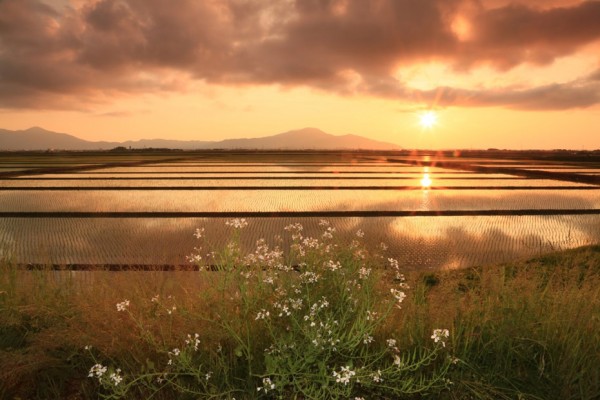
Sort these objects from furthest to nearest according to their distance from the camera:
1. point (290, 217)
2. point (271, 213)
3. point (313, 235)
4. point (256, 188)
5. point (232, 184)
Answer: point (232, 184) < point (256, 188) < point (271, 213) < point (290, 217) < point (313, 235)

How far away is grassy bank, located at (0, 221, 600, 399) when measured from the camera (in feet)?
8.02

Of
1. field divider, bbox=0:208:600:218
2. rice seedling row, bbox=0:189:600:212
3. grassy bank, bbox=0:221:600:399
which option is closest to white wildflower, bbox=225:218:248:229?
grassy bank, bbox=0:221:600:399

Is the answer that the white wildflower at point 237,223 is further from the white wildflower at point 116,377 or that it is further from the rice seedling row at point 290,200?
the rice seedling row at point 290,200

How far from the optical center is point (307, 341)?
241cm

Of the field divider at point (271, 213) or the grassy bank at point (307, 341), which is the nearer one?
the grassy bank at point (307, 341)

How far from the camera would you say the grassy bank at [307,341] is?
245 centimetres

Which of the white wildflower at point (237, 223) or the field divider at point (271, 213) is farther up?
the white wildflower at point (237, 223)

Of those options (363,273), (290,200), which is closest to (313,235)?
(290,200)

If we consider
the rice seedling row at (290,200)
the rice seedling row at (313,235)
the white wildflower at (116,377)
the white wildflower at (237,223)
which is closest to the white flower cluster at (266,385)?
the white wildflower at (116,377)

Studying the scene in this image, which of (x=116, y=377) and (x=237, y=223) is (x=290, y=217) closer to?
(x=237, y=223)

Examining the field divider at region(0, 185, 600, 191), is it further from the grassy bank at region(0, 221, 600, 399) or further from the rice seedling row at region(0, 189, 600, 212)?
the grassy bank at region(0, 221, 600, 399)

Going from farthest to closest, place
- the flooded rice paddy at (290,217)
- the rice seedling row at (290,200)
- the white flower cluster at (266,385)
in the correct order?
the rice seedling row at (290,200) < the flooded rice paddy at (290,217) < the white flower cluster at (266,385)

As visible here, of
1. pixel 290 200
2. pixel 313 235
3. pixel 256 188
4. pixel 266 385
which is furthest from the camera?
pixel 256 188

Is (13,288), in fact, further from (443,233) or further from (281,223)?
(443,233)
